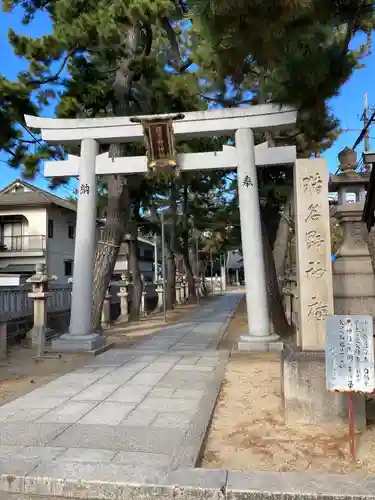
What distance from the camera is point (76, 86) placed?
1178cm

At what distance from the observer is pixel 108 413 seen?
535cm

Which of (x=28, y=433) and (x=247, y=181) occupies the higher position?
(x=247, y=181)

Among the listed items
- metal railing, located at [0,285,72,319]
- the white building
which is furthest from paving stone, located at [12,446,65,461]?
the white building

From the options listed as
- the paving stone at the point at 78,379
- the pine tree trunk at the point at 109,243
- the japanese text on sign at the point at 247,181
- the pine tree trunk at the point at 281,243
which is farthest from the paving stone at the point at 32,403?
the pine tree trunk at the point at 281,243

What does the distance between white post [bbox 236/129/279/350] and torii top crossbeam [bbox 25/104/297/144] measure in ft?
1.09

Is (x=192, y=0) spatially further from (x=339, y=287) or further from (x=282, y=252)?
(x=282, y=252)

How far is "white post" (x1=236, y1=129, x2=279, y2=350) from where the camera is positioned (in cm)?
973

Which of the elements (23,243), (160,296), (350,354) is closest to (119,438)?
(350,354)

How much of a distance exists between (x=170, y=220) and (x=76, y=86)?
1357 centimetres

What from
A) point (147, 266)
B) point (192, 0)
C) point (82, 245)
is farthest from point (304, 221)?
point (147, 266)

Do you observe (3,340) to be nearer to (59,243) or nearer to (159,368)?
(159,368)

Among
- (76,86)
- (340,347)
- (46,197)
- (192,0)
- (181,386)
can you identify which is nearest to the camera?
(340,347)

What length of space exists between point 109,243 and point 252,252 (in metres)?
4.37

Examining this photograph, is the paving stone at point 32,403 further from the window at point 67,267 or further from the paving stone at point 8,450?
the window at point 67,267
